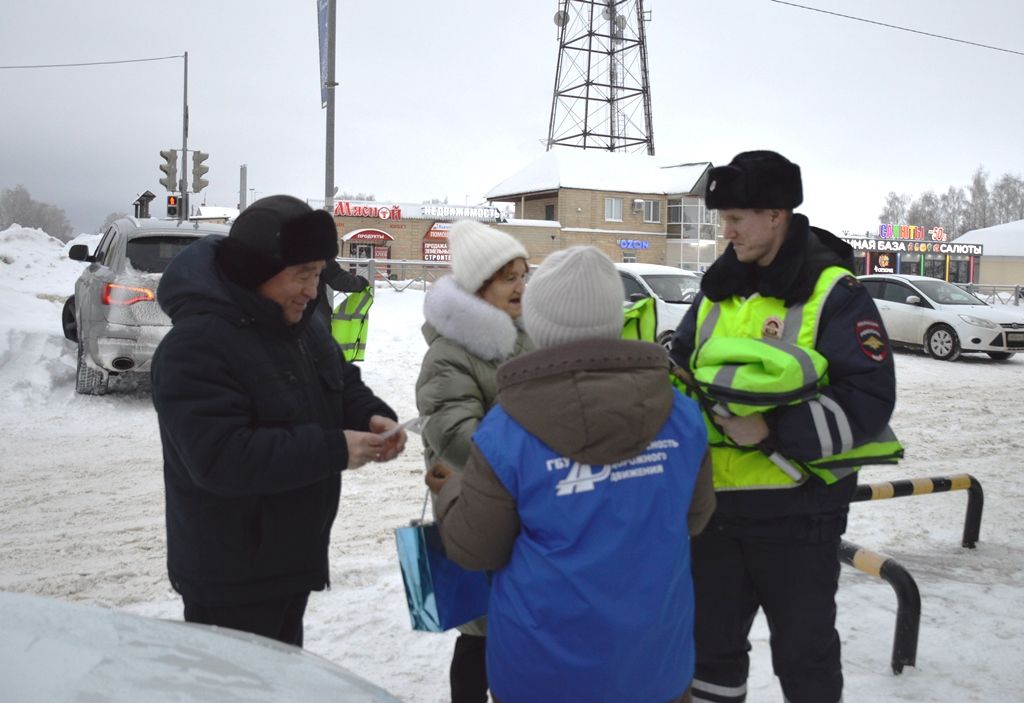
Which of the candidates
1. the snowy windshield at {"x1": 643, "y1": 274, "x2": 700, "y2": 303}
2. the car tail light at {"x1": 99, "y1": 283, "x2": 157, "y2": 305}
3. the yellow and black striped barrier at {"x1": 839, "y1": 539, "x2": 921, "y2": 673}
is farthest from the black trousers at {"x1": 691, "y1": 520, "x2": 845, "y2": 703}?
the snowy windshield at {"x1": 643, "y1": 274, "x2": 700, "y2": 303}

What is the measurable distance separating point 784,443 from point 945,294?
1553 cm

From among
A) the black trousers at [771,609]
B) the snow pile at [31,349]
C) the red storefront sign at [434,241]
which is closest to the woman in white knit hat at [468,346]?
the black trousers at [771,609]

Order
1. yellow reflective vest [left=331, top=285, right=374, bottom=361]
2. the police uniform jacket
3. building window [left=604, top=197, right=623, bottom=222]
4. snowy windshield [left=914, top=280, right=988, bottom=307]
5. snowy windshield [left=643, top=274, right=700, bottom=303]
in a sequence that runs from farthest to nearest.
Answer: building window [left=604, top=197, right=623, bottom=222], snowy windshield [left=914, top=280, right=988, bottom=307], snowy windshield [left=643, top=274, right=700, bottom=303], yellow reflective vest [left=331, top=285, right=374, bottom=361], the police uniform jacket

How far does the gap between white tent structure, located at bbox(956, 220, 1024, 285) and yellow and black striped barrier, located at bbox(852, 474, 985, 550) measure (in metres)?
63.6

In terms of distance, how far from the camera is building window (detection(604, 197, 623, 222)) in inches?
2056

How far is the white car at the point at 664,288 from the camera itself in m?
14.6

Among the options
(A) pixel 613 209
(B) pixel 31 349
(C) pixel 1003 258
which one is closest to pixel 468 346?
(B) pixel 31 349

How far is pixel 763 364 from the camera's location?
7.80ft

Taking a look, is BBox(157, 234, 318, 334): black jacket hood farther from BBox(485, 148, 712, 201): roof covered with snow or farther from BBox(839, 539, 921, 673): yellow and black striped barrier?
BBox(485, 148, 712, 201): roof covered with snow

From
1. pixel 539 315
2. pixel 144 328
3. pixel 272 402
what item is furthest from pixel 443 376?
pixel 144 328

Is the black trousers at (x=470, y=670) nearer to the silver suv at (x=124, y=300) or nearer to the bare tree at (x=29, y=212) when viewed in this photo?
the silver suv at (x=124, y=300)

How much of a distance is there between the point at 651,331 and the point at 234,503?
136cm

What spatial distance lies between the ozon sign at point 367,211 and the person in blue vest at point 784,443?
50.2m

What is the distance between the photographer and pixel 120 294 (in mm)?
8203
